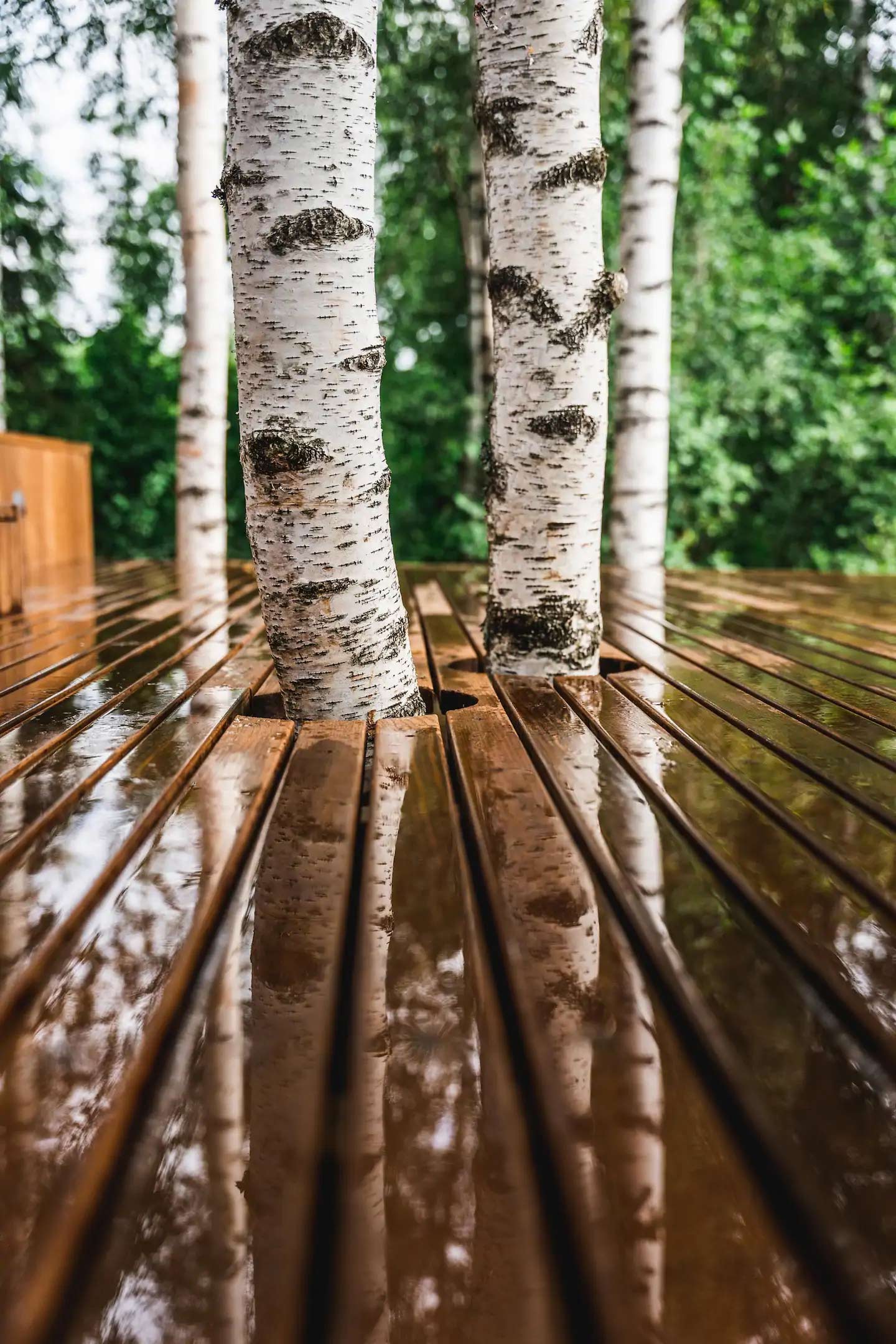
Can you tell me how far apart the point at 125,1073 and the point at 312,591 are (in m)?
1.15

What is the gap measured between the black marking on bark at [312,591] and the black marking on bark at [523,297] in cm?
70

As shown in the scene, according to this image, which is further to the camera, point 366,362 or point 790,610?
point 790,610

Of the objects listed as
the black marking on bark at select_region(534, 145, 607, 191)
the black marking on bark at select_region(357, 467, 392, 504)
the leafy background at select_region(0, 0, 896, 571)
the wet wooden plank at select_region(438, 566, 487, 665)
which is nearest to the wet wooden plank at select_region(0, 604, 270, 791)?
the black marking on bark at select_region(357, 467, 392, 504)

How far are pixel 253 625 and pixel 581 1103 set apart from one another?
95.2 inches

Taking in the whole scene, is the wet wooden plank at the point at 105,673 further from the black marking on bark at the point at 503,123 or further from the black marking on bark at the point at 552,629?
the black marking on bark at the point at 503,123

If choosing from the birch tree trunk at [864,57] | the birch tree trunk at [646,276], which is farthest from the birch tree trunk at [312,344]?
the birch tree trunk at [864,57]

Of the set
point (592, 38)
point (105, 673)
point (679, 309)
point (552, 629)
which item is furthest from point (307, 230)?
point (679, 309)

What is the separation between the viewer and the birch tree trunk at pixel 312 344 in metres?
1.67

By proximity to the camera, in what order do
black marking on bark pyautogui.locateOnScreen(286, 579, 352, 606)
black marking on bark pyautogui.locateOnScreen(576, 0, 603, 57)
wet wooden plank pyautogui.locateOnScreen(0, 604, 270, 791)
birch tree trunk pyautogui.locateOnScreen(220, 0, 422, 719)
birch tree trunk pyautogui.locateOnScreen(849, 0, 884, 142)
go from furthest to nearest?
1. birch tree trunk pyautogui.locateOnScreen(849, 0, 884, 142)
2. black marking on bark pyautogui.locateOnScreen(576, 0, 603, 57)
3. black marking on bark pyautogui.locateOnScreen(286, 579, 352, 606)
4. birch tree trunk pyautogui.locateOnScreen(220, 0, 422, 719)
5. wet wooden plank pyautogui.locateOnScreen(0, 604, 270, 791)

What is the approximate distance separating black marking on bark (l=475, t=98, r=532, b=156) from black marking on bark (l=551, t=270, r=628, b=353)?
0.30m

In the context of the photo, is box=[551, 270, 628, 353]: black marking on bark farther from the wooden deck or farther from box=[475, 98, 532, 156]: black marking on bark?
the wooden deck

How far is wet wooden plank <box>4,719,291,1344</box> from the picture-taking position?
0.56 meters

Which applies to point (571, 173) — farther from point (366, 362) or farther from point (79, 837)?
point (79, 837)

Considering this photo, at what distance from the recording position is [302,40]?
1.66m
